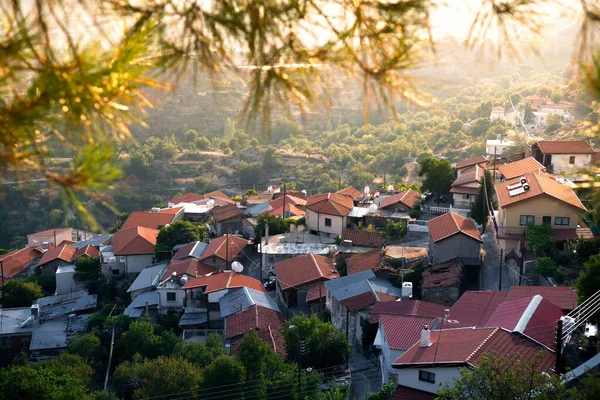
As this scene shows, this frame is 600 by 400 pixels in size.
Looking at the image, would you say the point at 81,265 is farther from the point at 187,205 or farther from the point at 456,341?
the point at 456,341

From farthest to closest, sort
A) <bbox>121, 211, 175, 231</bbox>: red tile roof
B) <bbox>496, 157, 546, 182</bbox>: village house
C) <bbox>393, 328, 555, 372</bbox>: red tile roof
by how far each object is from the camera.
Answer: <bbox>121, 211, 175, 231</bbox>: red tile roof, <bbox>496, 157, 546, 182</bbox>: village house, <bbox>393, 328, 555, 372</bbox>: red tile roof

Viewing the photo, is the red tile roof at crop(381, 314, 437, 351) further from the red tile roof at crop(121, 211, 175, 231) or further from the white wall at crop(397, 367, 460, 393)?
the red tile roof at crop(121, 211, 175, 231)

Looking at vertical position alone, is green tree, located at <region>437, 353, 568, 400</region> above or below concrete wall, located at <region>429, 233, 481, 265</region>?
above

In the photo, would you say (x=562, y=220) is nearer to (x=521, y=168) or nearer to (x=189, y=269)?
(x=521, y=168)

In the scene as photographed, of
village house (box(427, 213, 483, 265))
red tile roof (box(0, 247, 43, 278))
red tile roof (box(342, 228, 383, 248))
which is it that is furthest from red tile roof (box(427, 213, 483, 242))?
red tile roof (box(0, 247, 43, 278))

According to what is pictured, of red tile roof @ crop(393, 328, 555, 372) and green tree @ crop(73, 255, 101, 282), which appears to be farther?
green tree @ crop(73, 255, 101, 282)

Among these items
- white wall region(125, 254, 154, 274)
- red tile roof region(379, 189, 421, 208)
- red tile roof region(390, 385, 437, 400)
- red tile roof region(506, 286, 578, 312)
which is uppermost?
red tile roof region(506, 286, 578, 312)

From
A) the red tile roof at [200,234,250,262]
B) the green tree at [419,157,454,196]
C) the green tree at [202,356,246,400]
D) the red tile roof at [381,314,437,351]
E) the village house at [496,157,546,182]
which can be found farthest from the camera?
the green tree at [419,157,454,196]

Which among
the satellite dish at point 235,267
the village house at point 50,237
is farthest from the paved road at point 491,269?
the village house at point 50,237
